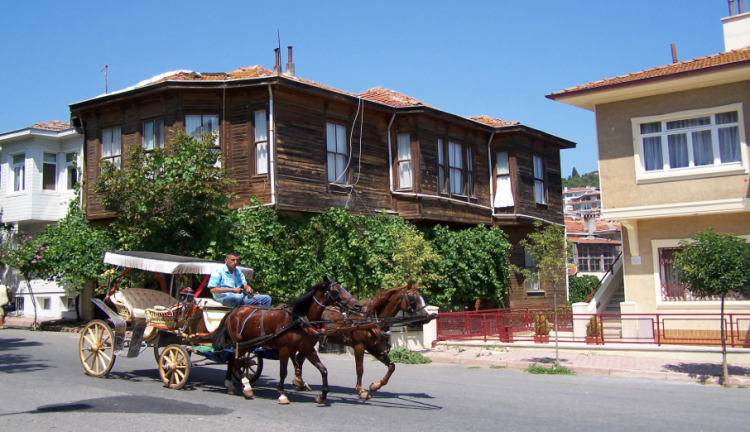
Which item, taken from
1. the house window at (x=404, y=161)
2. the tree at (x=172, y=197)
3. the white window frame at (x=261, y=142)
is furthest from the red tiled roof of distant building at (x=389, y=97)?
the tree at (x=172, y=197)

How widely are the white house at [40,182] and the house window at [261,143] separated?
10.5 m

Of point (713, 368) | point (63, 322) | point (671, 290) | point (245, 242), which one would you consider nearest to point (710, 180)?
point (671, 290)

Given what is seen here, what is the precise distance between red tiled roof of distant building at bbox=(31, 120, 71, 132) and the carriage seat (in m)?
17.8

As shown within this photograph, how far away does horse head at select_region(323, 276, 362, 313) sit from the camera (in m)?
10.3

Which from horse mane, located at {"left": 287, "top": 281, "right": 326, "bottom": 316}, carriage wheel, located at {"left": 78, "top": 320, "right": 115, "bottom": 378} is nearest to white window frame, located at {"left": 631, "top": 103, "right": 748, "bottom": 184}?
horse mane, located at {"left": 287, "top": 281, "right": 326, "bottom": 316}

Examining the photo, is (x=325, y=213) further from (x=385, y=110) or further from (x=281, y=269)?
(x=385, y=110)

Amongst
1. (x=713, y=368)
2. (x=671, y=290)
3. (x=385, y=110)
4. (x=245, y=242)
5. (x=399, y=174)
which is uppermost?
(x=385, y=110)

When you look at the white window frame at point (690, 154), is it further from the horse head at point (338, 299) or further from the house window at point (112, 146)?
the house window at point (112, 146)

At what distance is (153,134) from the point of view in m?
21.7

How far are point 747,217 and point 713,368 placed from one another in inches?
189

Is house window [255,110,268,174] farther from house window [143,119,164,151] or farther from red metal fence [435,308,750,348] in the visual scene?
red metal fence [435,308,750,348]

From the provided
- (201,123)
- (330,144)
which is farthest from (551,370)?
(201,123)

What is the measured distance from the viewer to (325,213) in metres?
21.3

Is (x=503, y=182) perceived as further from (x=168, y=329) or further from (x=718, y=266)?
(x=168, y=329)
